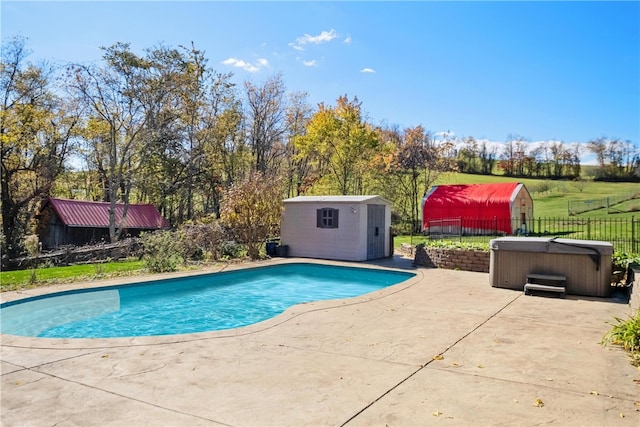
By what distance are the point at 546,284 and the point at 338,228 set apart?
708cm

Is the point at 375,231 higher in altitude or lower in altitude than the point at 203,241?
higher

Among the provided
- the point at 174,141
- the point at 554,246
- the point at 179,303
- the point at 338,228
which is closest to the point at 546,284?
the point at 554,246

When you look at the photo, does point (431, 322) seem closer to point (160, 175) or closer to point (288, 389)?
point (288, 389)

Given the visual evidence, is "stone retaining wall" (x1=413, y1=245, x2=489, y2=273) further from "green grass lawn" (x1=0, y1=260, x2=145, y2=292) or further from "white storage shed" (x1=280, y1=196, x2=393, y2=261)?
"green grass lawn" (x1=0, y1=260, x2=145, y2=292)

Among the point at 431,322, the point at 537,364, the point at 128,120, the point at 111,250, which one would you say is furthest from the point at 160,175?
the point at 537,364

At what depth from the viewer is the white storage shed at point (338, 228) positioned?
13.6 m

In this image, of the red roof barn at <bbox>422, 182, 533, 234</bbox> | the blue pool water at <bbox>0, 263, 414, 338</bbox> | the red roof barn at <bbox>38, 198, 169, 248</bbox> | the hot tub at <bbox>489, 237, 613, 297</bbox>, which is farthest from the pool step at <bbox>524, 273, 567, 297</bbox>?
the red roof barn at <bbox>38, 198, 169, 248</bbox>

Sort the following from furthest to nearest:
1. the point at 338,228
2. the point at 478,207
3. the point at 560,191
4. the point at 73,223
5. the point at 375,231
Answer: the point at 560,191
the point at 478,207
the point at 73,223
the point at 375,231
the point at 338,228

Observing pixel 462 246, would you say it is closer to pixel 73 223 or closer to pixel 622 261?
pixel 622 261

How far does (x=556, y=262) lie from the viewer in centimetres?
805

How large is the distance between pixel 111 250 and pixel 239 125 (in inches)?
491

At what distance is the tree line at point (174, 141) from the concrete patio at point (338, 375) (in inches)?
379

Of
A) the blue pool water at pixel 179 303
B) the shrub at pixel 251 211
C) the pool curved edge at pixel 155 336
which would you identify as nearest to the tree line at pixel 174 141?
the shrub at pixel 251 211

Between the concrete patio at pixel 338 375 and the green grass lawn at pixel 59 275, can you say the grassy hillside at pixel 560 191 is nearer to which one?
the green grass lawn at pixel 59 275
